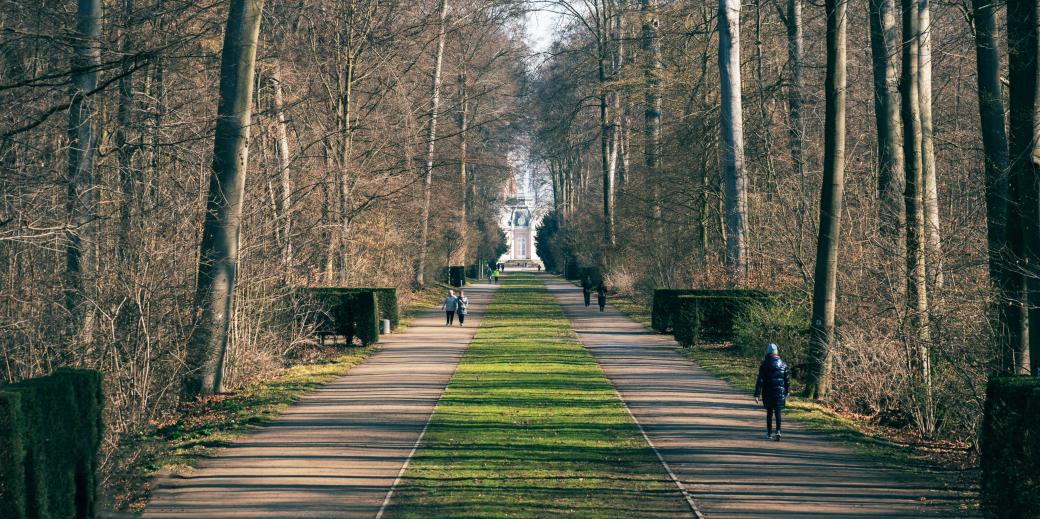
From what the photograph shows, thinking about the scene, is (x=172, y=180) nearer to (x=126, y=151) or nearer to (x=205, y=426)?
(x=126, y=151)

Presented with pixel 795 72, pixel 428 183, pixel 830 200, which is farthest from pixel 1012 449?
pixel 428 183

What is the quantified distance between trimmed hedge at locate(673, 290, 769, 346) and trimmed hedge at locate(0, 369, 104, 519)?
2047 cm

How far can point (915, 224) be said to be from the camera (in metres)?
18.3

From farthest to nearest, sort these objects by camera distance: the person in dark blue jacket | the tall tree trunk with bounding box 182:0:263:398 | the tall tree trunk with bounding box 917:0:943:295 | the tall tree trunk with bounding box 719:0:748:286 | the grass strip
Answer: the tall tree trunk with bounding box 719:0:748:286 < the tall tree trunk with bounding box 182:0:263:398 < the tall tree trunk with bounding box 917:0:943:295 < the person in dark blue jacket < the grass strip

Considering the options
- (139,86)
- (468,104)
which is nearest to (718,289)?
(139,86)

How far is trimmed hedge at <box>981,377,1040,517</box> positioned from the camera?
9.48m

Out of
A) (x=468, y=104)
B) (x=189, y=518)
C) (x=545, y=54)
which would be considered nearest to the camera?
(x=189, y=518)

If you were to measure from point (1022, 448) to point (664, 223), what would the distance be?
31.4 meters

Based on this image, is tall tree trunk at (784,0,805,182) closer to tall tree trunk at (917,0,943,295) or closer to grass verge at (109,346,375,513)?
tall tree trunk at (917,0,943,295)

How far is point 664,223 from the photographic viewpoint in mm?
40906

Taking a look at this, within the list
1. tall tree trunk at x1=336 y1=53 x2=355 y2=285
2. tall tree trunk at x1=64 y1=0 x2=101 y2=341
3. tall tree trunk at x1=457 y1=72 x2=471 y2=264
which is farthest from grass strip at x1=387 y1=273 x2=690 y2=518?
tall tree trunk at x1=457 y1=72 x2=471 y2=264

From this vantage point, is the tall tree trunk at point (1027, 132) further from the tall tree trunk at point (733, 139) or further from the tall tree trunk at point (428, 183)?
the tall tree trunk at point (428, 183)

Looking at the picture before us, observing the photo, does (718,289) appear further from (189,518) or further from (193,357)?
(189,518)

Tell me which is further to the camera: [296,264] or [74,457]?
[296,264]
